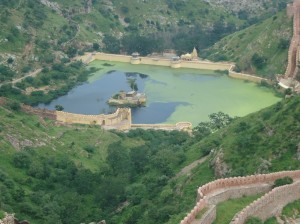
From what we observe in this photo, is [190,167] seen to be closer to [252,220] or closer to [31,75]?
[252,220]

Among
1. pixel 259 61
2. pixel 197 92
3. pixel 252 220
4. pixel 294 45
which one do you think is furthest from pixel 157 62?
pixel 252 220

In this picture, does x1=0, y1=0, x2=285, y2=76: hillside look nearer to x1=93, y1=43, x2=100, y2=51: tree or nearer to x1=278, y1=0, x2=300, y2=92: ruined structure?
x1=93, y1=43, x2=100, y2=51: tree

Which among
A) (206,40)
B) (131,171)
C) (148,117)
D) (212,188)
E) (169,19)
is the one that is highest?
(169,19)

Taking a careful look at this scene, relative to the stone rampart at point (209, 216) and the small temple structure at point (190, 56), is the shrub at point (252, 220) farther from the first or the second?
the small temple structure at point (190, 56)

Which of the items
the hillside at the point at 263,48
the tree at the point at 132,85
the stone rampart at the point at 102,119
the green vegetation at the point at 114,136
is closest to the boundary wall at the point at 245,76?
the hillside at the point at 263,48

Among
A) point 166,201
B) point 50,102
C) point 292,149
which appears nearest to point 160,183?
point 166,201

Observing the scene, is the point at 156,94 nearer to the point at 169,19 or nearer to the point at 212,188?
the point at 169,19
